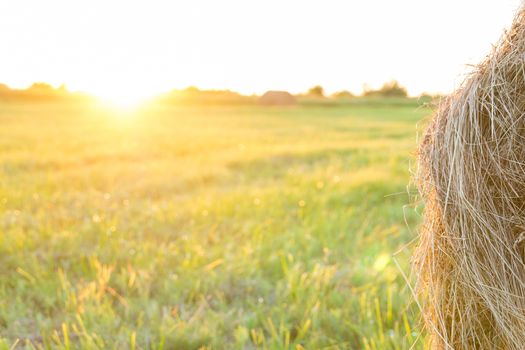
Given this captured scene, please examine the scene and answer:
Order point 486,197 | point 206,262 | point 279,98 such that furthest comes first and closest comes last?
point 279,98
point 206,262
point 486,197

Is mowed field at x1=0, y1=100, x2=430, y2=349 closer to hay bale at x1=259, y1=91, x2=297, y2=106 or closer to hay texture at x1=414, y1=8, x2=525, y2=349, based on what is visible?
hay texture at x1=414, y1=8, x2=525, y2=349

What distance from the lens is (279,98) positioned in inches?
2227

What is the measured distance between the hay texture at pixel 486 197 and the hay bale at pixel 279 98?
5481 centimetres

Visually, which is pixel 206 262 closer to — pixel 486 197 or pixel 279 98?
pixel 486 197

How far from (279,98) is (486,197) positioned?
183ft

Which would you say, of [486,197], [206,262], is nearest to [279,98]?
[206,262]

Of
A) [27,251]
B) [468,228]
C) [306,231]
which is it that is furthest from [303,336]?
[27,251]

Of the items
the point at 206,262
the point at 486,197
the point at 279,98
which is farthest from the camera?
the point at 279,98

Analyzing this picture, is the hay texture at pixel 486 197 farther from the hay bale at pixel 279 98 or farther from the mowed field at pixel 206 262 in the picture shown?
the hay bale at pixel 279 98

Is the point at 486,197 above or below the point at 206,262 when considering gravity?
above

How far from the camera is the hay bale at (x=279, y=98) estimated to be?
5591 centimetres

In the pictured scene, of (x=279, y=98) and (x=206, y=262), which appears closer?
(x=206, y=262)

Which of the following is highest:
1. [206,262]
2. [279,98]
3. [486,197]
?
[279,98]

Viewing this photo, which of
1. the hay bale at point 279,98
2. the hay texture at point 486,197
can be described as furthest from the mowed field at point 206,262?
the hay bale at point 279,98
